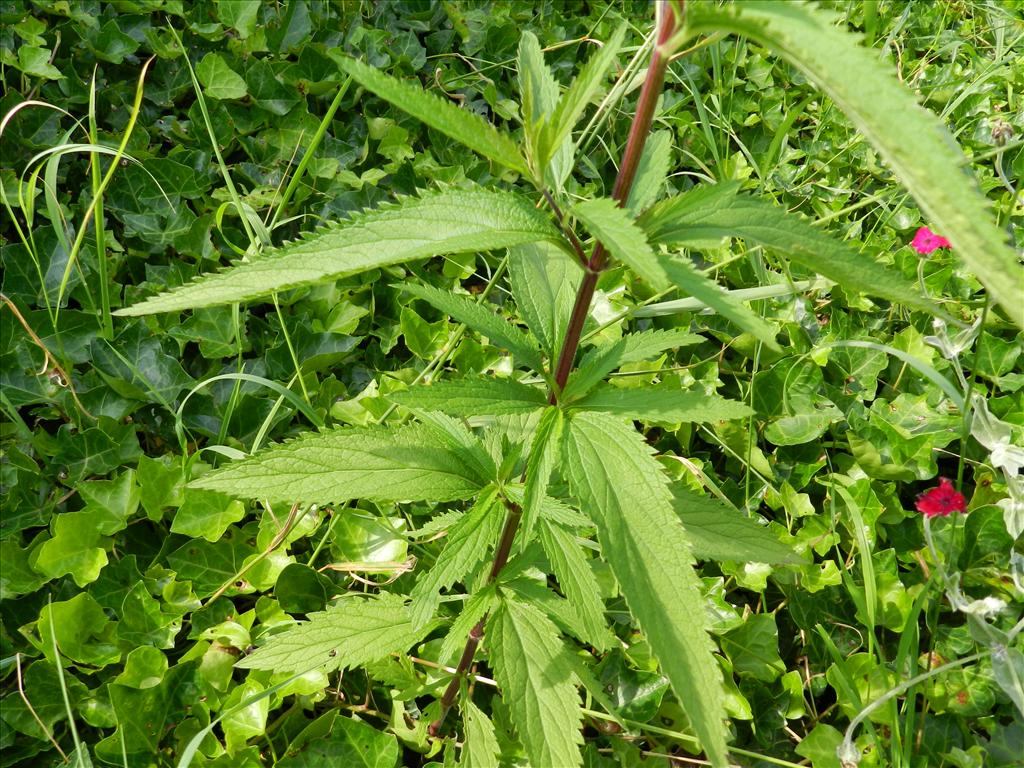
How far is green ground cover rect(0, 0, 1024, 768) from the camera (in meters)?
1.44

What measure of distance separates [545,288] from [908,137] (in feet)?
2.41

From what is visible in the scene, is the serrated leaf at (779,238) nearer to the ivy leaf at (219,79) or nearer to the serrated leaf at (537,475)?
the serrated leaf at (537,475)

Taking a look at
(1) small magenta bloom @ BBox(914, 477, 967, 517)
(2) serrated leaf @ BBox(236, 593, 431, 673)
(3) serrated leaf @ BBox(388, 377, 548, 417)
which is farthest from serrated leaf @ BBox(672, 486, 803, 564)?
(1) small magenta bloom @ BBox(914, 477, 967, 517)

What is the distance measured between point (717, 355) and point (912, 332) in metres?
0.52

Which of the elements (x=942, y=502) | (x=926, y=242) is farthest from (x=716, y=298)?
(x=926, y=242)

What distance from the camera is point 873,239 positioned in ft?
7.93

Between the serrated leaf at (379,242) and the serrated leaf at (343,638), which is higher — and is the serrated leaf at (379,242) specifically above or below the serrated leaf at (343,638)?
above

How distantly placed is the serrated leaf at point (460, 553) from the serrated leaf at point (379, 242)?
418mm

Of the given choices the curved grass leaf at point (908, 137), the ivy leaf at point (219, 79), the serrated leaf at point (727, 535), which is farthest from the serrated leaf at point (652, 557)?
the ivy leaf at point (219, 79)

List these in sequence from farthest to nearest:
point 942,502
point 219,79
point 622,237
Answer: point 219,79
point 942,502
point 622,237

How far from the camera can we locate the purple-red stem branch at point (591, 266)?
2.75 feet

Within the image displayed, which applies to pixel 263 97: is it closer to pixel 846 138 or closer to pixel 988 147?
pixel 846 138

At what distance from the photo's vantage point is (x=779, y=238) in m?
0.92

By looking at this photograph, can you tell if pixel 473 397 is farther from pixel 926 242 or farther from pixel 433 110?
pixel 926 242
